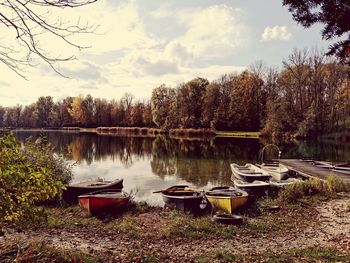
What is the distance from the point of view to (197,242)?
34.5ft

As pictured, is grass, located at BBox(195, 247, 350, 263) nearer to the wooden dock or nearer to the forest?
the wooden dock

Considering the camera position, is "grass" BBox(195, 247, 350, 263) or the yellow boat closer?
"grass" BBox(195, 247, 350, 263)

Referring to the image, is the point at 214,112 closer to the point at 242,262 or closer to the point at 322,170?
the point at 322,170

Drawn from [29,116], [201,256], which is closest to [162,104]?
[29,116]

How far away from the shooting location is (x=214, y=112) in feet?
262

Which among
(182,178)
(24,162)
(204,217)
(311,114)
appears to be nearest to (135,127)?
(311,114)

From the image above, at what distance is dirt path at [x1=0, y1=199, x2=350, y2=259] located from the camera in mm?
9648

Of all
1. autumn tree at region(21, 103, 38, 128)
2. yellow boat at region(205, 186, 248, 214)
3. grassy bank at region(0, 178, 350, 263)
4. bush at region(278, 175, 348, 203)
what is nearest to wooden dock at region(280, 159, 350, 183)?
bush at region(278, 175, 348, 203)

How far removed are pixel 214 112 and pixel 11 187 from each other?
251 feet

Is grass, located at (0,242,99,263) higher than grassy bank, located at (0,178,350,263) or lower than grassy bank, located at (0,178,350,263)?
higher

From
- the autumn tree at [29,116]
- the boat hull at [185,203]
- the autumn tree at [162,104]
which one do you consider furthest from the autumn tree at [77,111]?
the boat hull at [185,203]

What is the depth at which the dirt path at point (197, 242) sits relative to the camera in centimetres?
965

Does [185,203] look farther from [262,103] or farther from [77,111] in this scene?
[77,111]

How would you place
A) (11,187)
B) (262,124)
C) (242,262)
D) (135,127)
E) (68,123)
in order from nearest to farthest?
1. (11,187)
2. (242,262)
3. (262,124)
4. (135,127)
5. (68,123)
